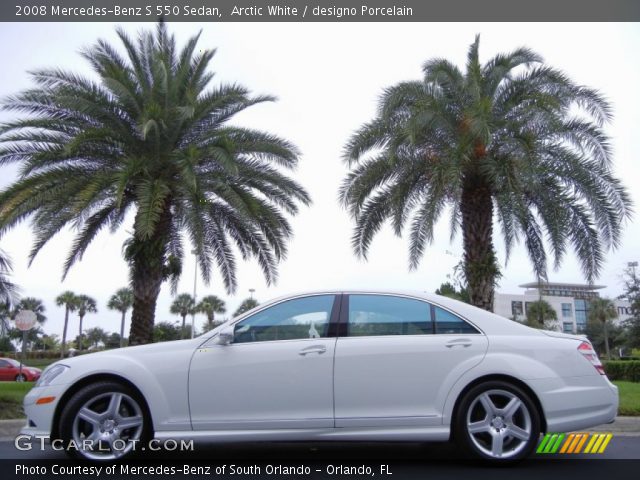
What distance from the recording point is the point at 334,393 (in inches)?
193

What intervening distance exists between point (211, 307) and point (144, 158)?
5244 centimetres

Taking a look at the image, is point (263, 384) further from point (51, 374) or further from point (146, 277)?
point (146, 277)

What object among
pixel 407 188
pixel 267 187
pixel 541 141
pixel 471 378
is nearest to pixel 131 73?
pixel 267 187

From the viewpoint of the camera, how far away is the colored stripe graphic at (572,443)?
17.1ft

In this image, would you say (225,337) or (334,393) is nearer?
(334,393)

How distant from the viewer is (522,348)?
199 inches

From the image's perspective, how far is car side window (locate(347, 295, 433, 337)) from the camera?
5.20 m

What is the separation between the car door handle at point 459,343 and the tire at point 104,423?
103 inches

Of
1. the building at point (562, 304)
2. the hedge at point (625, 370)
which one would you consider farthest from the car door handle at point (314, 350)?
the building at point (562, 304)

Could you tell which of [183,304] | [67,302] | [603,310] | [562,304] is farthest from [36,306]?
[562,304]

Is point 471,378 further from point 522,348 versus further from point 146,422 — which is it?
point 146,422

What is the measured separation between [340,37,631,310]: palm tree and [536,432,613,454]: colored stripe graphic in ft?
22.3

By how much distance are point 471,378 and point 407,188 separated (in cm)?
952

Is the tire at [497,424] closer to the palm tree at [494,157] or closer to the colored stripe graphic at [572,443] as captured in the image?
the colored stripe graphic at [572,443]
